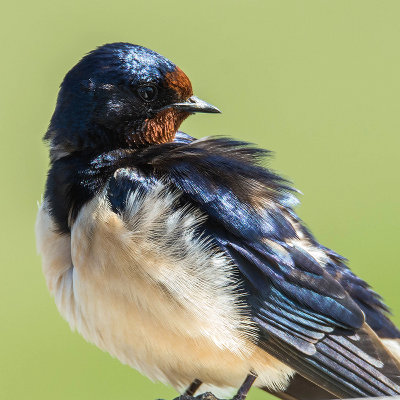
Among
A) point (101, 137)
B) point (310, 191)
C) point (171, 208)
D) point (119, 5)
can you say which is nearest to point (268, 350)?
point (171, 208)

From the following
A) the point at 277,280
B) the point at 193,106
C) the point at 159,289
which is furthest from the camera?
the point at 193,106

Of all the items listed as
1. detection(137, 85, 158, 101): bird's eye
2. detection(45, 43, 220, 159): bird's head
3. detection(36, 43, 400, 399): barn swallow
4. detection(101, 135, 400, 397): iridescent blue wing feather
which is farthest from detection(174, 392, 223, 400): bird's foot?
detection(137, 85, 158, 101): bird's eye

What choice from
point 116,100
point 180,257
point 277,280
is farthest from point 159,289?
point 116,100

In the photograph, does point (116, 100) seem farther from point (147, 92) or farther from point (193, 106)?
point (193, 106)

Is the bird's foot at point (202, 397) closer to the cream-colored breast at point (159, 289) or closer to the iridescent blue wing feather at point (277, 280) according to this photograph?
the cream-colored breast at point (159, 289)

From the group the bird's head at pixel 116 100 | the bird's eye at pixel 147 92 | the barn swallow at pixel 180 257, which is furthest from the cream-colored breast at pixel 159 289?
the bird's eye at pixel 147 92

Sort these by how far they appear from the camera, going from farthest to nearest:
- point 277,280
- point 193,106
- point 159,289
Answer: point 193,106
point 277,280
point 159,289

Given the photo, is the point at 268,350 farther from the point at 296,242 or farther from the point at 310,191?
the point at 310,191
